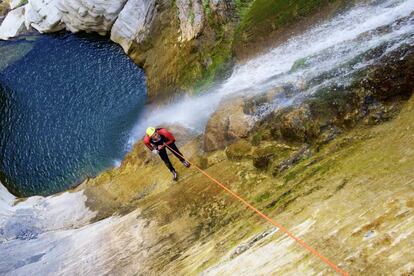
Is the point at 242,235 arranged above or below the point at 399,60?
below

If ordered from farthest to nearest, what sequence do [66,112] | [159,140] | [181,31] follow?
[66,112]
[181,31]
[159,140]

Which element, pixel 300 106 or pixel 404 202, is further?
pixel 300 106

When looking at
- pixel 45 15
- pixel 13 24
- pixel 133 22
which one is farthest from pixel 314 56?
pixel 13 24

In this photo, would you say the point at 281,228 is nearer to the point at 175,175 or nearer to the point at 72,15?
the point at 175,175

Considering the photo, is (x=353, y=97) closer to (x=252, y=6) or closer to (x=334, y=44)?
(x=334, y=44)

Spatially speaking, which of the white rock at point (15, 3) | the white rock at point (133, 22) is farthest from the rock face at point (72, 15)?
the white rock at point (15, 3)

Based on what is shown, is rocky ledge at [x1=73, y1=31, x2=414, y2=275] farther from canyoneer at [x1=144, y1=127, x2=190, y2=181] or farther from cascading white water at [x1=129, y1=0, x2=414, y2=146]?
canyoneer at [x1=144, y1=127, x2=190, y2=181]

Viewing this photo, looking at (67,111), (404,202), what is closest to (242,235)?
(404,202)
